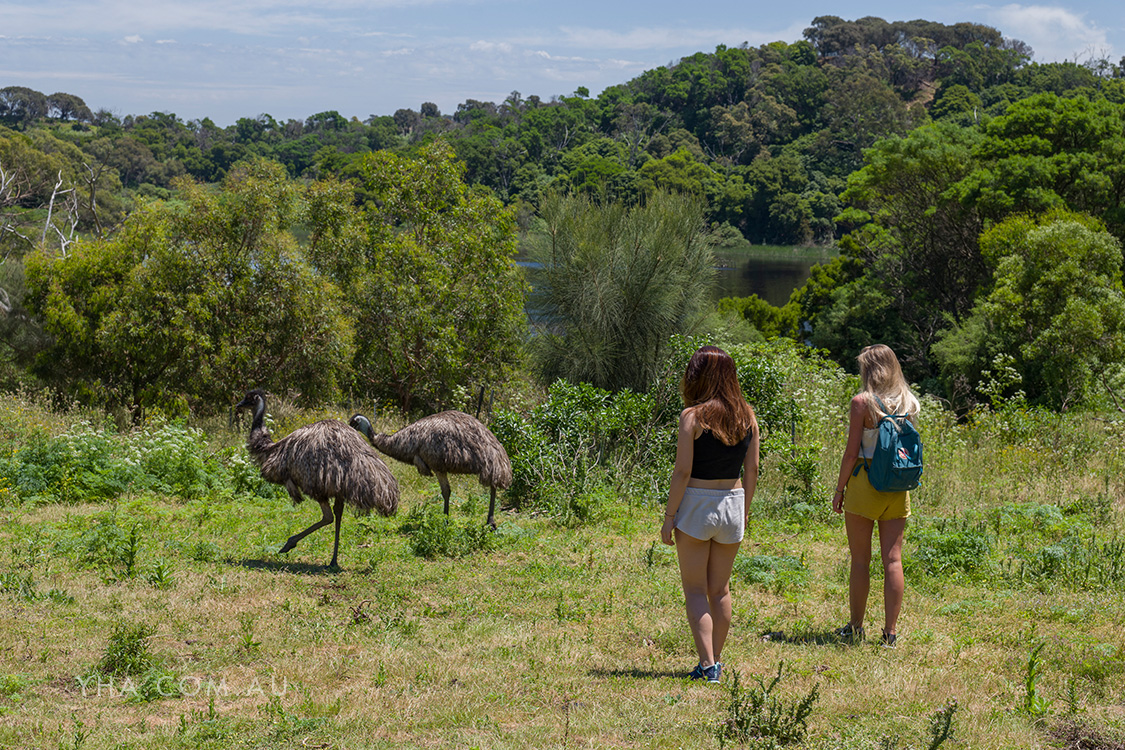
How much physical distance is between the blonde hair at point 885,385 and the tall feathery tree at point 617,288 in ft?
30.1

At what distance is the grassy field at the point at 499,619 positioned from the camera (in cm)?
448

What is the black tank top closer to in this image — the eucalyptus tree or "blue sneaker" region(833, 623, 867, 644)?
"blue sneaker" region(833, 623, 867, 644)

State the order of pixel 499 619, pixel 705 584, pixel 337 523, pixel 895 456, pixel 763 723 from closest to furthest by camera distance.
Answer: pixel 763 723, pixel 705 584, pixel 895 456, pixel 499 619, pixel 337 523

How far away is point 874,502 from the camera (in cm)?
571

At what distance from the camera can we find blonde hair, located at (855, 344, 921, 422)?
562 centimetres

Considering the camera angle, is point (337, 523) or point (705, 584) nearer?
point (705, 584)

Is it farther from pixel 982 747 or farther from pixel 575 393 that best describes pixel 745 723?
pixel 575 393

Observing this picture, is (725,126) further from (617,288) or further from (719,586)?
(719,586)

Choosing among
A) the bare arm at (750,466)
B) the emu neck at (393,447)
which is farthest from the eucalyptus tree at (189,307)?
the bare arm at (750,466)

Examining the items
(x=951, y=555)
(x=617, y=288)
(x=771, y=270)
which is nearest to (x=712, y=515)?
(x=951, y=555)

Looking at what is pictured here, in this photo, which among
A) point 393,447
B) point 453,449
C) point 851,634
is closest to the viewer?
point 851,634

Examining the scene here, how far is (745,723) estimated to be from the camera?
4.25m

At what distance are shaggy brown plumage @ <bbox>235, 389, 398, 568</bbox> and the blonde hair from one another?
4113 mm

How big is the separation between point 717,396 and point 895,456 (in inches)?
54.5
